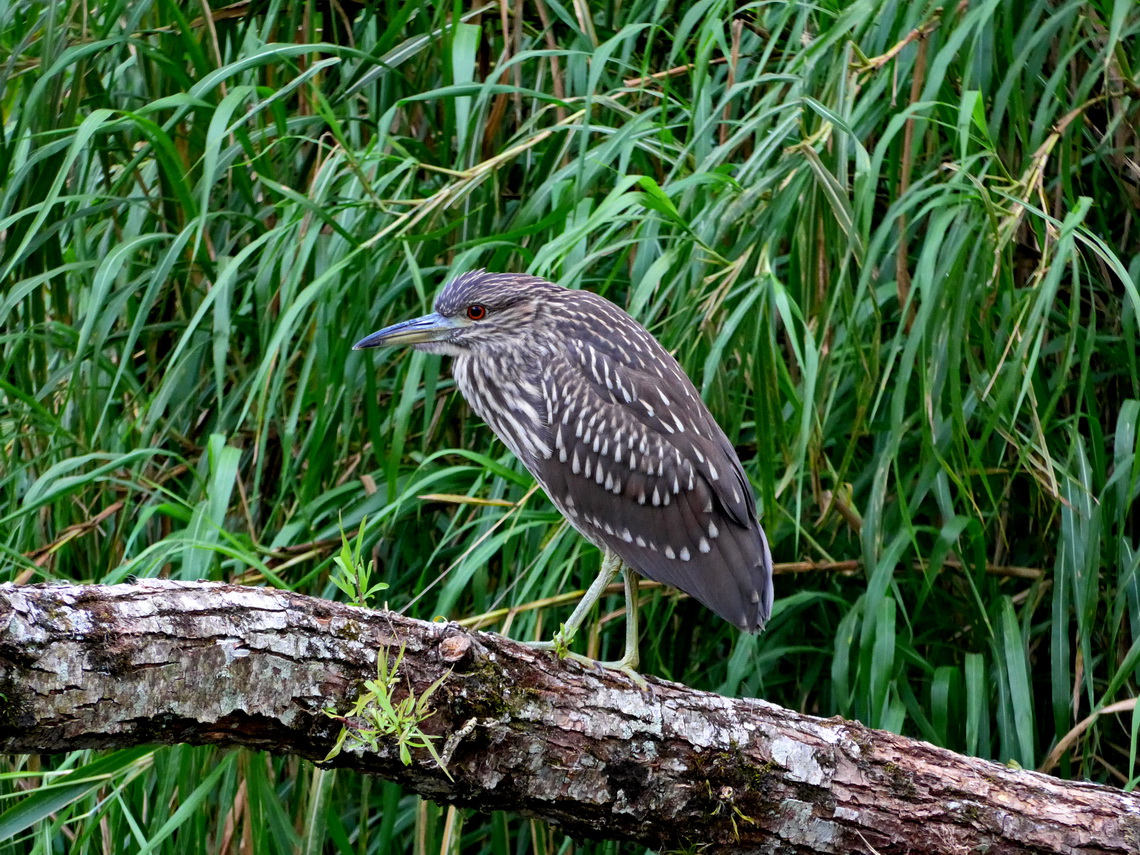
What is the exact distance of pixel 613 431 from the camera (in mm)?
2535

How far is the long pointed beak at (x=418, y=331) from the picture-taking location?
2529mm

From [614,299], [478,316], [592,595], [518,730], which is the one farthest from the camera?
[614,299]

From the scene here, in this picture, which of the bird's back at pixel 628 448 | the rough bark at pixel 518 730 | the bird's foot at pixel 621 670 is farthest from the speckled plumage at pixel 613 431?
the rough bark at pixel 518 730

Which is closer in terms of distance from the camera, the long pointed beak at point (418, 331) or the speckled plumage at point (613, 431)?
the speckled plumage at point (613, 431)

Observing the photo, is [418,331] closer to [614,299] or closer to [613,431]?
[613,431]

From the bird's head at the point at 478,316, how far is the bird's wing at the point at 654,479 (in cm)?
14

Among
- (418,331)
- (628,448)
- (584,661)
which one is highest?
(418,331)

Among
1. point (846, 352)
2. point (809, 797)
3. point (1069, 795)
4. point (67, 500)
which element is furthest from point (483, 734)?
point (67, 500)

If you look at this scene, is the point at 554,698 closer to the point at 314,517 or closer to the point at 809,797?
the point at 809,797

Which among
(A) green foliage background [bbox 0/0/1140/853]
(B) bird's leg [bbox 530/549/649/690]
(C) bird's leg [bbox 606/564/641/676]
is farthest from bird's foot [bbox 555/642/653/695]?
(A) green foliage background [bbox 0/0/1140/853]

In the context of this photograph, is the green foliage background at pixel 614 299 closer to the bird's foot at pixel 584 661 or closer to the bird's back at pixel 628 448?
the bird's back at pixel 628 448

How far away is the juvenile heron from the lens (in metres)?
2.39

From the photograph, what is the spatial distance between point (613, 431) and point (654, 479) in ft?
0.43

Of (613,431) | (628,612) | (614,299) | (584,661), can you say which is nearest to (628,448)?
(613,431)
